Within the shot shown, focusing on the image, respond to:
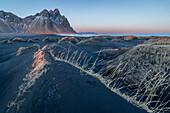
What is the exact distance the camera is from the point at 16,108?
1329 millimetres

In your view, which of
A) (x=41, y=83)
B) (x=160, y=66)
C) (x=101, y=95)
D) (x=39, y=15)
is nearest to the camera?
(x=101, y=95)

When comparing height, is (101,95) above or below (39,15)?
below

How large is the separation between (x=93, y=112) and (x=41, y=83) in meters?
1.04

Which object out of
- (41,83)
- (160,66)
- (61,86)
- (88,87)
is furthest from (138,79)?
(41,83)

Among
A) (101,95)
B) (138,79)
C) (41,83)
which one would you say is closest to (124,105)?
(101,95)

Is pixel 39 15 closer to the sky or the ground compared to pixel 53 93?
closer to the sky

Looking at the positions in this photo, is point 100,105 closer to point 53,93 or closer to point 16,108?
point 53,93

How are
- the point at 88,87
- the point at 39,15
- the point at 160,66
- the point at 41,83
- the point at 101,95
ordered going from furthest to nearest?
the point at 39,15 → the point at 160,66 → the point at 41,83 → the point at 88,87 → the point at 101,95

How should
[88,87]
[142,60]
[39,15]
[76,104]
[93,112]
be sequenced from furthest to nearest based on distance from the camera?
1. [39,15]
2. [142,60]
3. [88,87]
4. [76,104]
5. [93,112]

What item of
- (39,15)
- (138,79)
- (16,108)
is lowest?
(16,108)

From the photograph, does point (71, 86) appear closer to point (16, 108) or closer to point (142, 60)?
point (16, 108)

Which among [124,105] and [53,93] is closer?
[124,105]

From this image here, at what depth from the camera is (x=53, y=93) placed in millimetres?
1312

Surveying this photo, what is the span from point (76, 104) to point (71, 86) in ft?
1.15
